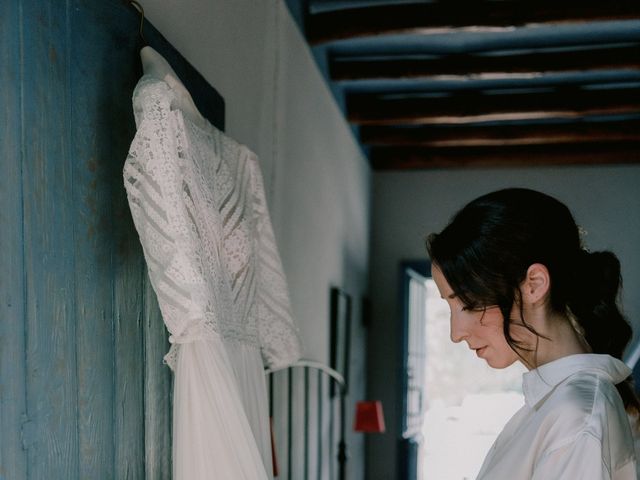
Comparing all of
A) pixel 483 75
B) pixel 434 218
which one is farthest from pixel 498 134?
pixel 483 75

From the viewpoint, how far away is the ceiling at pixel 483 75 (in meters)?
3.98

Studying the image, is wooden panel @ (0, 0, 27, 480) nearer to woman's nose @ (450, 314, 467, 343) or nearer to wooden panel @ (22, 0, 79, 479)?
wooden panel @ (22, 0, 79, 479)

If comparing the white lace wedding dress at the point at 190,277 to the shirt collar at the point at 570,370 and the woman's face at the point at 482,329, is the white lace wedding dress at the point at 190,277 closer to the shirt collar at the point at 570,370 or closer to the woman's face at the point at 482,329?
the woman's face at the point at 482,329

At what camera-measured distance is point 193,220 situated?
152 cm

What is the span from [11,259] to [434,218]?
598 centimetres

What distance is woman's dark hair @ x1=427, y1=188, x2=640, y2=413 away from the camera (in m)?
1.22

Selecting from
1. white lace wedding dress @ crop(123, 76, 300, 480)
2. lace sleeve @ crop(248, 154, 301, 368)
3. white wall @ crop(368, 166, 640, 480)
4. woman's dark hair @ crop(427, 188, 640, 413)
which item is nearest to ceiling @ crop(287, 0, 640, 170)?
white wall @ crop(368, 166, 640, 480)

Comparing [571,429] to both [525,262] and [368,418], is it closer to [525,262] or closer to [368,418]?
[525,262]

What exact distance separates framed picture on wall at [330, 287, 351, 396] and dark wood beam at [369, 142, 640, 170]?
2022 mm

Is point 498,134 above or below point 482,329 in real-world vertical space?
above

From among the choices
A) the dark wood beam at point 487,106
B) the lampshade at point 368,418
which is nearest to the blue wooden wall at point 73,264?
the lampshade at point 368,418

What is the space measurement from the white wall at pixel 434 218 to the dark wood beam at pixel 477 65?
6.96 feet

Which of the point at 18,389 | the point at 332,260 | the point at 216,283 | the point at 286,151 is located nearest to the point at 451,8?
the point at 286,151

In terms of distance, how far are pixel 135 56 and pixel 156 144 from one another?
1.01ft
